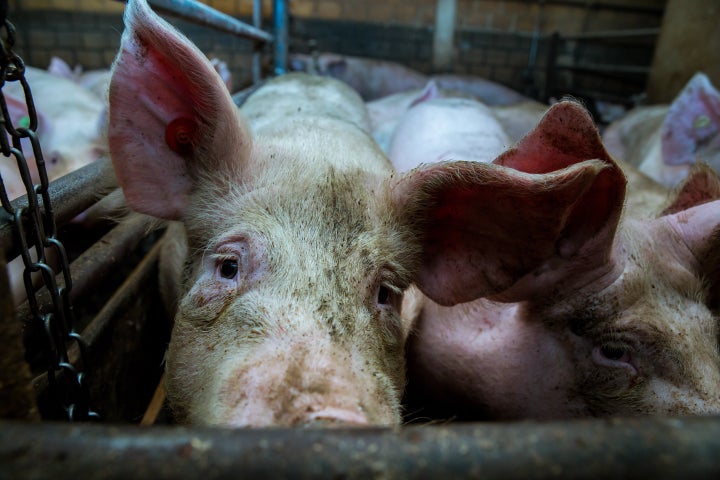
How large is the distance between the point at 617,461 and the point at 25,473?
65cm

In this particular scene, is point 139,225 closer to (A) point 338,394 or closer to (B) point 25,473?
(A) point 338,394

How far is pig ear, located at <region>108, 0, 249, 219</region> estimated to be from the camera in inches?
62.0

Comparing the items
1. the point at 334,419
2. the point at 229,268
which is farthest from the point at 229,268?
the point at 334,419

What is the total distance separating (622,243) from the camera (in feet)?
6.61

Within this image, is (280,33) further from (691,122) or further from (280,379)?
(280,379)

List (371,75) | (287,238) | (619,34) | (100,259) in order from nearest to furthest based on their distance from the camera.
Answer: (287,238) < (100,259) < (619,34) < (371,75)

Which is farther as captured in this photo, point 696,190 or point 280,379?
point 696,190

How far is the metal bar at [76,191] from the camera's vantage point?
70.2 inches

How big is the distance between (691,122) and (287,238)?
4809mm

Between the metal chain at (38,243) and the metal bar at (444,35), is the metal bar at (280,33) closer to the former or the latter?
the metal chain at (38,243)

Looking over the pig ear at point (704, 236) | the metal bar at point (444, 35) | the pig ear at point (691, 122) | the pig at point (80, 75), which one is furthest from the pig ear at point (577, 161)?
the metal bar at point (444, 35)

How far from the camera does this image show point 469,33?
11.0 m

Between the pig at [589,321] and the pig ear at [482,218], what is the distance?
0.14ft

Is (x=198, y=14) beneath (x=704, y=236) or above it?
above
